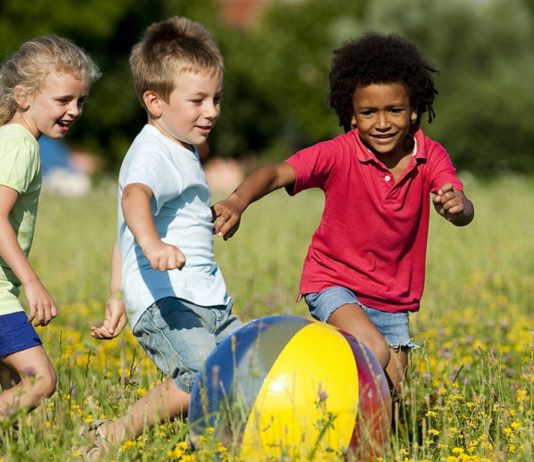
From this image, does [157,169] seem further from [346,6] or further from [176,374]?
[346,6]

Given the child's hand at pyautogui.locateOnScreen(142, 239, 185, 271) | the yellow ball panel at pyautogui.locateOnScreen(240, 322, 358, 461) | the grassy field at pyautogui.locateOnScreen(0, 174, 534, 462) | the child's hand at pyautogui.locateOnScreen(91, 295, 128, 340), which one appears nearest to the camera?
the yellow ball panel at pyautogui.locateOnScreen(240, 322, 358, 461)

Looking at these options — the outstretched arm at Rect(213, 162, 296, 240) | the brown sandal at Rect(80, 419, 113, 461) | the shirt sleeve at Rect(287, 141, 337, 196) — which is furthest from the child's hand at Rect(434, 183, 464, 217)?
the brown sandal at Rect(80, 419, 113, 461)

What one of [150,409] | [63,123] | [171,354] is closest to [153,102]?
[63,123]

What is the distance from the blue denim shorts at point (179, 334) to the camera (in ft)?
16.8

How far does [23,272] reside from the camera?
498 cm

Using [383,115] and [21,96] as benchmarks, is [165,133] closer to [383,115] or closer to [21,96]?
[21,96]

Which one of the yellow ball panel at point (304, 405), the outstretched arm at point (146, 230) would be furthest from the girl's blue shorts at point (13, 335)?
the yellow ball panel at point (304, 405)

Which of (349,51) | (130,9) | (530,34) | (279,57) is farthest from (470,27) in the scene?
(349,51)

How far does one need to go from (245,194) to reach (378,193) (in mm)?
880

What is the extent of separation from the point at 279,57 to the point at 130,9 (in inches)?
815

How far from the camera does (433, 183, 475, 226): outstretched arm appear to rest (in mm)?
5539

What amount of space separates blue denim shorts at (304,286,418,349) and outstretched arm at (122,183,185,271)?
1.31 m

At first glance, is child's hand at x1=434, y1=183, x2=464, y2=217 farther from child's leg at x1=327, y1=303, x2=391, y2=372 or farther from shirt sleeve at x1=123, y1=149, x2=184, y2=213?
shirt sleeve at x1=123, y1=149, x2=184, y2=213

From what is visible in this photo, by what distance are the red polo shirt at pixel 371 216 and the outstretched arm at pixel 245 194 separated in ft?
0.88
